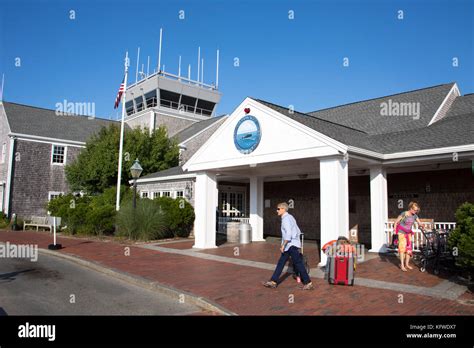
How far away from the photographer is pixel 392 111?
16062 mm

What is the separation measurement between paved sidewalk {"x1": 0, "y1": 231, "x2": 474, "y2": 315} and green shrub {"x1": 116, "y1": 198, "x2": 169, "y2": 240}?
4088mm

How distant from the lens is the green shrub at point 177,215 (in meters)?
17.3

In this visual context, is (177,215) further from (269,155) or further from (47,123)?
(47,123)

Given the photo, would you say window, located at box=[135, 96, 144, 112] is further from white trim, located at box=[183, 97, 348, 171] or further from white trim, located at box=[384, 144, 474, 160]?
white trim, located at box=[384, 144, 474, 160]

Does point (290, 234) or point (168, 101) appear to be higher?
point (168, 101)

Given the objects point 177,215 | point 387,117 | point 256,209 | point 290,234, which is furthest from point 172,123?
point 290,234

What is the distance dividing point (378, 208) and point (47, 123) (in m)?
26.6

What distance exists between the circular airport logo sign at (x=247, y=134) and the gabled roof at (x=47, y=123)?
20.1 metres

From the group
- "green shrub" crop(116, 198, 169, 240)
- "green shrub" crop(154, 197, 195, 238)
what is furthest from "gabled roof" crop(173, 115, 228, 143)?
"green shrub" crop(116, 198, 169, 240)

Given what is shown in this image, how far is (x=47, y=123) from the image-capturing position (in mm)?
A: 29359

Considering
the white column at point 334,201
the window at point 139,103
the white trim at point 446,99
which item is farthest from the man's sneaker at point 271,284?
the window at point 139,103

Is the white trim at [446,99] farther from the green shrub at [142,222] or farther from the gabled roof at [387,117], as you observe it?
the green shrub at [142,222]

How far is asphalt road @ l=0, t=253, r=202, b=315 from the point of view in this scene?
622 cm
